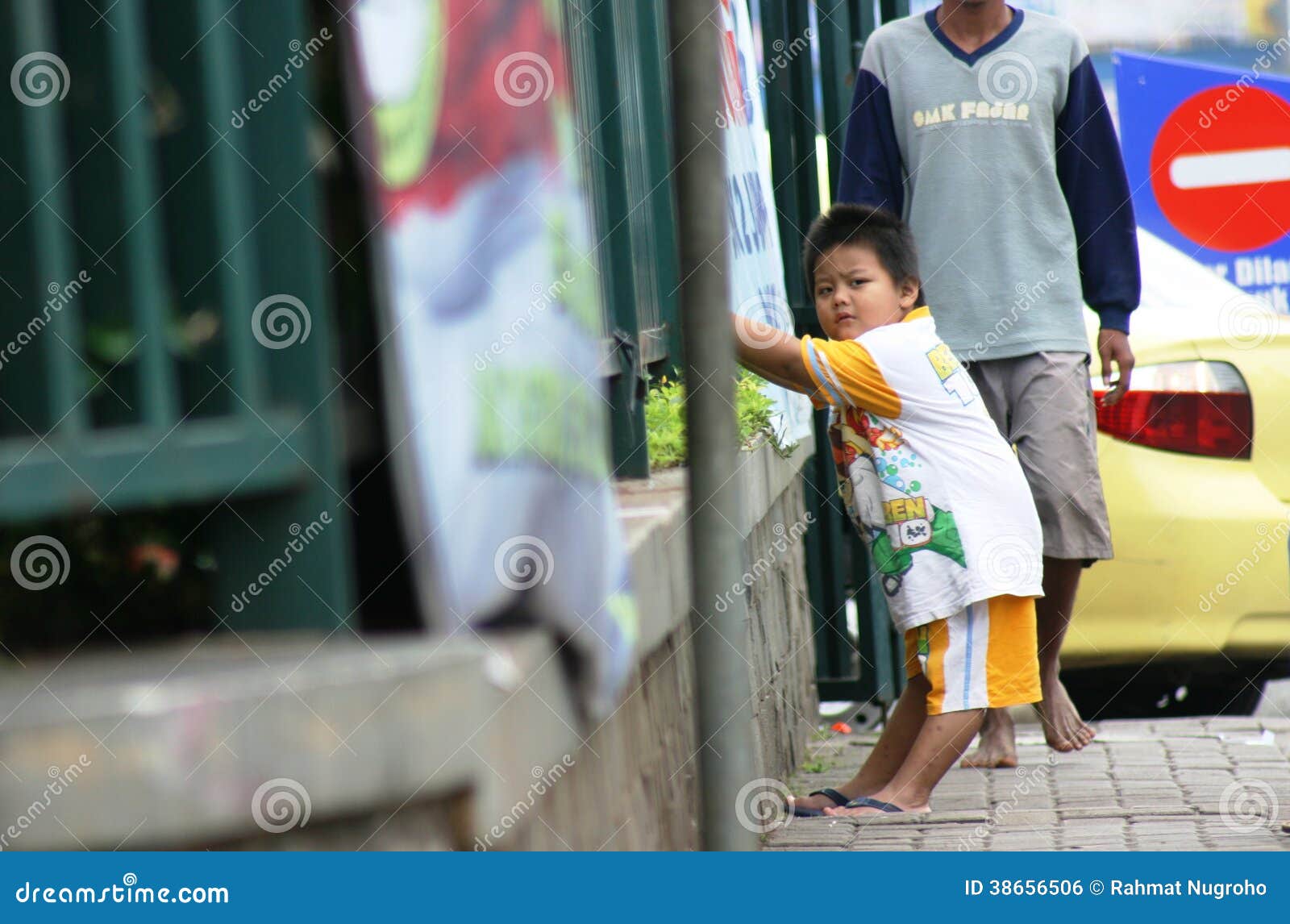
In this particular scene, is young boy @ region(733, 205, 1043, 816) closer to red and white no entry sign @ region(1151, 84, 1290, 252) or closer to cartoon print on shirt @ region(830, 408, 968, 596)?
cartoon print on shirt @ region(830, 408, 968, 596)

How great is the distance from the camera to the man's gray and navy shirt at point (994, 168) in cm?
440

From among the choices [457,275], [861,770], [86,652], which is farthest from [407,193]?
[861,770]

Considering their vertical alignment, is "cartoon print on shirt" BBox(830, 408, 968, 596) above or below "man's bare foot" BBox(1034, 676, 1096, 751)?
above

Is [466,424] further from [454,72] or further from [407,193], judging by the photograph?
[454,72]

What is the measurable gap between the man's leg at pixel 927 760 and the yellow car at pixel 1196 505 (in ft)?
5.23

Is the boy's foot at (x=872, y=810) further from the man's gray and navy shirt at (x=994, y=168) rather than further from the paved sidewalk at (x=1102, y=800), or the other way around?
the man's gray and navy shirt at (x=994, y=168)

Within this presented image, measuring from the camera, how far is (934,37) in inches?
177

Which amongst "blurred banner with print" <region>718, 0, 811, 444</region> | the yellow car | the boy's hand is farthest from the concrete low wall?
the yellow car

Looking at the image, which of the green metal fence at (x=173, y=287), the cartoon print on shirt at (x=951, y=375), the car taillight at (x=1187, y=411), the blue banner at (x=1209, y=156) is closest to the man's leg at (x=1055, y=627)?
the cartoon print on shirt at (x=951, y=375)

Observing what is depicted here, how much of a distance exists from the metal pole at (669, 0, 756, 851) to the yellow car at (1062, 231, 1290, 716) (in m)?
4.03

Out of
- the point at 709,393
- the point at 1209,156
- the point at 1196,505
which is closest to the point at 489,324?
the point at 709,393

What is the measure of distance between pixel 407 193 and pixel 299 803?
67 cm

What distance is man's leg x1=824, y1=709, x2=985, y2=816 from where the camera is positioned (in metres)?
3.76

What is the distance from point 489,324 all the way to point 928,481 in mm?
1818
